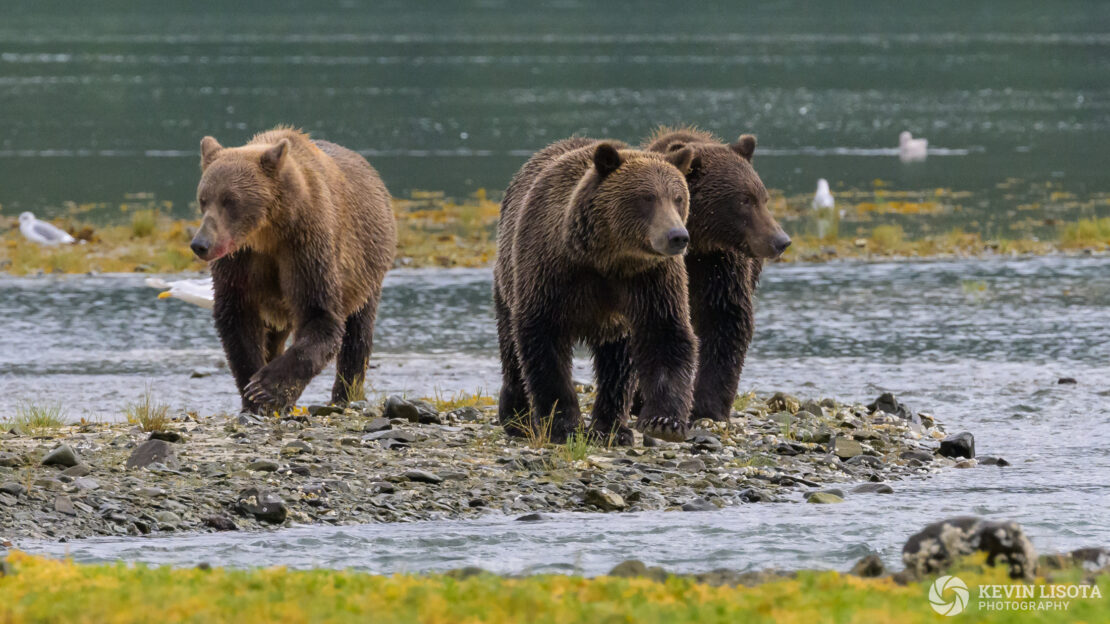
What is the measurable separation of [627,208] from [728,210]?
1418 millimetres

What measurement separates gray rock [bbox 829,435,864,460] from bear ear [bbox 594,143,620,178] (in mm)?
2423

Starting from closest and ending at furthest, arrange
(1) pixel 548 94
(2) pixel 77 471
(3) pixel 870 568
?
1. (3) pixel 870 568
2. (2) pixel 77 471
3. (1) pixel 548 94

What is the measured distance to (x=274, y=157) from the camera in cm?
1063

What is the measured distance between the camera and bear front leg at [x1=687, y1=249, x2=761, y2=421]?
11.0 metres

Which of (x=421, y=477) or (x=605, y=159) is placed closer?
(x=421, y=477)

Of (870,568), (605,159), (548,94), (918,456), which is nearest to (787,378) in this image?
(918,456)

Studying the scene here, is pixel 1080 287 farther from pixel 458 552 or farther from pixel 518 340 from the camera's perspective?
pixel 458 552

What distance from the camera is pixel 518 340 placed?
9922 millimetres

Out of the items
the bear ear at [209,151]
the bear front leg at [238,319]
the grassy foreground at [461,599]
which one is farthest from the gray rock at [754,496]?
the bear ear at [209,151]

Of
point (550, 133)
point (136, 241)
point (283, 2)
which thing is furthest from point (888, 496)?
point (283, 2)

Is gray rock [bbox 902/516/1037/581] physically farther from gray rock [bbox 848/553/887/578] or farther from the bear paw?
the bear paw

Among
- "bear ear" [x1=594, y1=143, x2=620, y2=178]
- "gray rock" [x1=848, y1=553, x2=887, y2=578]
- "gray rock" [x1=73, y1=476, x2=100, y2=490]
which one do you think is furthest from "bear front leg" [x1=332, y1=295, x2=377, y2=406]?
"gray rock" [x1=848, y1=553, x2=887, y2=578]

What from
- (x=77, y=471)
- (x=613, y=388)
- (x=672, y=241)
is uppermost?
(x=672, y=241)

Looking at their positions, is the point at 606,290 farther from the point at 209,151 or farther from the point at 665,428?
the point at 209,151
